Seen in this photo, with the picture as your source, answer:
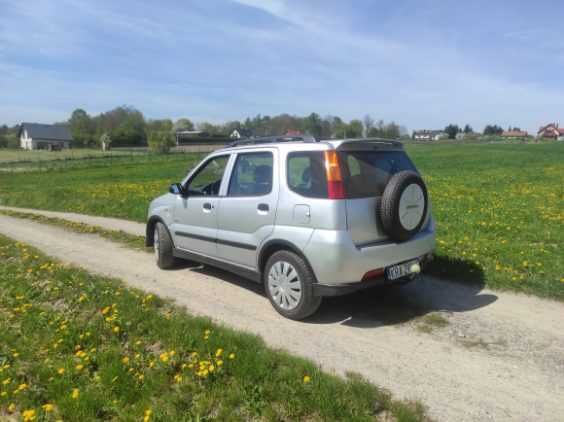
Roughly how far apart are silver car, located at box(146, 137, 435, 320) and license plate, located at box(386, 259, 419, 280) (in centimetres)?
1

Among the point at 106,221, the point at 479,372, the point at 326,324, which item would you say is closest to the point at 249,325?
the point at 326,324

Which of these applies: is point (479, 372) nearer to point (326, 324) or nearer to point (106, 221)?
point (326, 324)

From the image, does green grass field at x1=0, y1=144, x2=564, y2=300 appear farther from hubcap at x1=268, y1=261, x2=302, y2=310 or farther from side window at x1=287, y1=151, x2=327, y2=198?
side window at x1=287, y1=151, x2=327, y2=198

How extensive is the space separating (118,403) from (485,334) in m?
3.32

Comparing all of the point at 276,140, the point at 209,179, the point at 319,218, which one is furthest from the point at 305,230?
the point at 209,179

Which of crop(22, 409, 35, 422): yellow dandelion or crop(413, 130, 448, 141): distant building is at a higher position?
crop(413, 130, 448, 141): distant building

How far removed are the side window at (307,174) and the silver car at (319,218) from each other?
1 cm

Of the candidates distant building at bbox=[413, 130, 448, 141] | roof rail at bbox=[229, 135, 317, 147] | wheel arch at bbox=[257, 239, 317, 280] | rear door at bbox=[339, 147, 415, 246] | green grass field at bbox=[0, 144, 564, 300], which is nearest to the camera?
rear door at bbox=[339, 147, 415, 246]

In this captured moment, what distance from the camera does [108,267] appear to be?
6.52 meters

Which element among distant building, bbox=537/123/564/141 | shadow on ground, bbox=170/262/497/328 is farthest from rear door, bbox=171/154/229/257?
distant building, bbox=537/123/564/141

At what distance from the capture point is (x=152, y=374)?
329 centimetres

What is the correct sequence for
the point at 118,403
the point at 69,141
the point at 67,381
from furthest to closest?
the point at 69,141, the point at 67,381, the point at 118,403

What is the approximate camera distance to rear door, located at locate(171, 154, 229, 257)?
17.5ft

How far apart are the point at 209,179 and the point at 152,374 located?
285 centimetres
